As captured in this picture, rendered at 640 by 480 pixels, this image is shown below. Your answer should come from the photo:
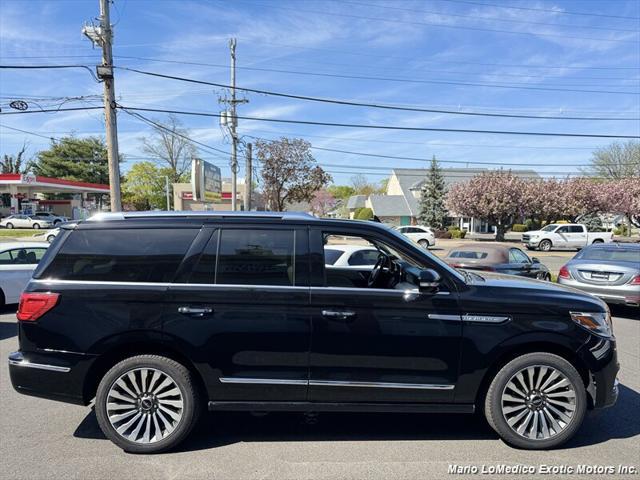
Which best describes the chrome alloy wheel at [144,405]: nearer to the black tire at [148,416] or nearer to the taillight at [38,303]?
the black tire at [148,416]

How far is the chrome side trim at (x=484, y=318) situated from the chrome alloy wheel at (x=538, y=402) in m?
0.47

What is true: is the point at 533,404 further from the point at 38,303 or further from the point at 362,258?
the point at 362,258

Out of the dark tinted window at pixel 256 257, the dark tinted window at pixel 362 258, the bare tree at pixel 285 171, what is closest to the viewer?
the dark tinted window at pixel 256 257

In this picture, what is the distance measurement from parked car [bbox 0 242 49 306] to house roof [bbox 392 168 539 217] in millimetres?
54756

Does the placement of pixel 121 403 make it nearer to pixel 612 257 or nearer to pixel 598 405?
pixel 598 405

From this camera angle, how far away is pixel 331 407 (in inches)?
138

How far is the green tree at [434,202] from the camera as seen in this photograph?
47.9m

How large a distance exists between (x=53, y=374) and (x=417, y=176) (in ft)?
223

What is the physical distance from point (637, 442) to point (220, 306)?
3649 mm

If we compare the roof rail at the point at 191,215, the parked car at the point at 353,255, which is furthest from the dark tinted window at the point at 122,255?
the parked car at the point at 353,255

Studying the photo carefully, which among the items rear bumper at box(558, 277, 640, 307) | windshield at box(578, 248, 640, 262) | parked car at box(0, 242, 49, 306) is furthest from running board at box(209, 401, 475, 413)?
windshield at box(578, 248, 640, 262)

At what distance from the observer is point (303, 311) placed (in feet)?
11.3

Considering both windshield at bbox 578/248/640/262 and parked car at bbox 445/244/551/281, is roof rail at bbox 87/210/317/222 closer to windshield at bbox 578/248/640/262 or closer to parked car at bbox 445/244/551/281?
parked car at bbox 445/244/551/281

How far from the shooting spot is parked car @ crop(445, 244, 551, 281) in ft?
33.9
